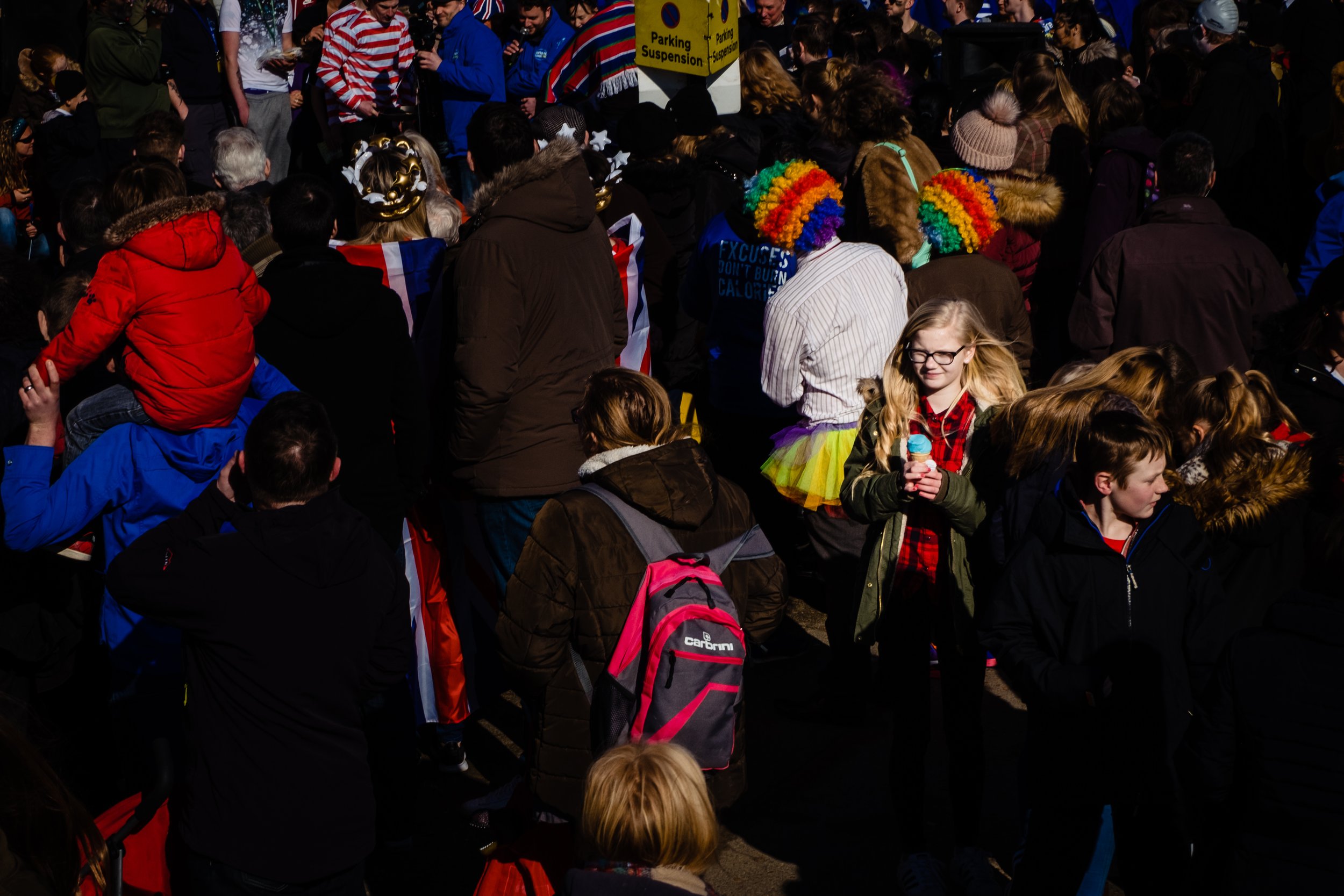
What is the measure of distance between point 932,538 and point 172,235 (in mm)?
2584

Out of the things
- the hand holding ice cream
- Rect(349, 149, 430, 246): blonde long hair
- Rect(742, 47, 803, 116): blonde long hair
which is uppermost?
Rect(742, 47, 803, 116): blonde long hair

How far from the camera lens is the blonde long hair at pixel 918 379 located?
4.28 m

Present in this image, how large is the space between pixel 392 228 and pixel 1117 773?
3414 millimetres

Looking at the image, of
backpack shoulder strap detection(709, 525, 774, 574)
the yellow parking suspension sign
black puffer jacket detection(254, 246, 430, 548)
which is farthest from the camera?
the yellow parking suspension sign

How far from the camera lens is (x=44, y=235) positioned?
9242 mm

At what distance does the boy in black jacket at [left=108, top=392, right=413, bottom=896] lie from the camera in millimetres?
3068

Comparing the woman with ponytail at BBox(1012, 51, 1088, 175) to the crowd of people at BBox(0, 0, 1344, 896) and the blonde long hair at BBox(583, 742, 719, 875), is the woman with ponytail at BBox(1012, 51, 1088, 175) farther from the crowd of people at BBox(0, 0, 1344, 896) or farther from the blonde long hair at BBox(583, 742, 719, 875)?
the blonde long hair at BBox(583, 742, 719, 875)

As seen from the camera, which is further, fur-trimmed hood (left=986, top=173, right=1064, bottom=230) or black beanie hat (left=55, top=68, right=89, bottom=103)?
black beanie hat (left=55, top=68, right=89, bottom=103)

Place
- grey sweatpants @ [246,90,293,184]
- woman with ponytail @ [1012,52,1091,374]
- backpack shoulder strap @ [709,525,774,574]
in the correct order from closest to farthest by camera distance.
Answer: backpack shoulder strap @ [709,525,774,574] < woman with ponytail @ [1012,52,1091,374] < grey sweatpants @ [246,90,293,184]

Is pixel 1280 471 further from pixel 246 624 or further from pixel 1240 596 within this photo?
pixel 246 624

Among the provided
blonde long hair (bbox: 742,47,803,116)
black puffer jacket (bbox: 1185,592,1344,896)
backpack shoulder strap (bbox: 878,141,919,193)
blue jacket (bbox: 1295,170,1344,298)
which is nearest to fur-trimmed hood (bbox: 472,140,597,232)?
backpack shoulder strap (bbox: 878,141,919,193)

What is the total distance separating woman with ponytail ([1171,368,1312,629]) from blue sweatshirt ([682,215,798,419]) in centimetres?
214

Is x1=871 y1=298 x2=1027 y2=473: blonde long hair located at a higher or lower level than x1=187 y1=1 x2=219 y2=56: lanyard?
lower

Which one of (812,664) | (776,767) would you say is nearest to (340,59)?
(812,664)
